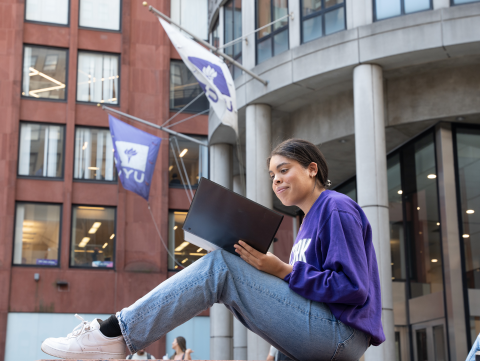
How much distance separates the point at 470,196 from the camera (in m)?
13.5

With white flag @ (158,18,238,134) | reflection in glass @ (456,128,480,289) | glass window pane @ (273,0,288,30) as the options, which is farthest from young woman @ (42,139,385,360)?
glass window pane @ (273,0,288,30)

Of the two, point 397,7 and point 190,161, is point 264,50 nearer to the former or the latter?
point 397,7

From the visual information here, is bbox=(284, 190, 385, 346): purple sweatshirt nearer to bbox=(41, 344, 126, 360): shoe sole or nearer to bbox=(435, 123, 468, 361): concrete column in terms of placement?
bbox=(41, 344, 126, 360): shoe sole

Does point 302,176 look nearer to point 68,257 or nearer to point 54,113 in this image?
point 68,257

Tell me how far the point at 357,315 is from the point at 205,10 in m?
25.9

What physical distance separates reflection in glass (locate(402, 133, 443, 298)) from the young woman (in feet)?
36.4

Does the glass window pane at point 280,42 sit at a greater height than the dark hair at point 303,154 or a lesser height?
greater

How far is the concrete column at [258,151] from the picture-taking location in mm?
15188

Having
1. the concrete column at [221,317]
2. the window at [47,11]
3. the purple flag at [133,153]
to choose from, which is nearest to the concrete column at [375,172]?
the concrete column at [221,317]

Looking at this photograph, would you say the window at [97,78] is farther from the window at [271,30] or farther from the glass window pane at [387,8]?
the glass window pane at [387,8]

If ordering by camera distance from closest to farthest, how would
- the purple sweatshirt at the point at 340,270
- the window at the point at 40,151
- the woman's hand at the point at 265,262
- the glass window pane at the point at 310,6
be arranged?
the purple sweatshirt at the point at 340,270 → the woman's hand at the point at 265,262 → the glass window pane at the point at 310,6 → the window at the point at 40,151

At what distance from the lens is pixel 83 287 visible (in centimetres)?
2258

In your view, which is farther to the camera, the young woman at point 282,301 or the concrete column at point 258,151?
the concrete column at point 258,151

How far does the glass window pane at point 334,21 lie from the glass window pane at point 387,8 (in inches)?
32.9
